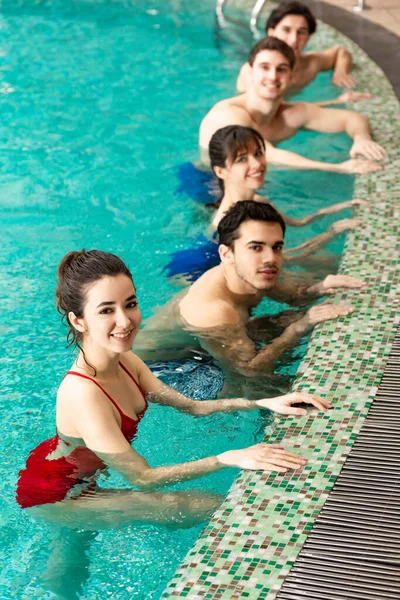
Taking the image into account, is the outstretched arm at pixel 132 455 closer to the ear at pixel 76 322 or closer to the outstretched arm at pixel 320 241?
the ear at pixel 76 322

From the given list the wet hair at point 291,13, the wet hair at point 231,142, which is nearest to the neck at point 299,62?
the wet hair at point 291,13

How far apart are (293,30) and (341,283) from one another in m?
3.47

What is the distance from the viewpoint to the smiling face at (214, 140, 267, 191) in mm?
5320

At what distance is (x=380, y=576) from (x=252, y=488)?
2.01 ft

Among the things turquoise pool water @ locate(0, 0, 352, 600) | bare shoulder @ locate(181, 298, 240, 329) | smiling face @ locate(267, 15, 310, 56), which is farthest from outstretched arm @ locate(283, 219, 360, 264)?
smiling face @ locate(267, 15, 310, 56)

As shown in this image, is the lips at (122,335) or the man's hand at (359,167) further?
the man's hand at (359,167)

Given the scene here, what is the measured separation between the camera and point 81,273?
3.32 meters

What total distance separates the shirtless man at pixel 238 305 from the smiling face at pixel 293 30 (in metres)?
3.37

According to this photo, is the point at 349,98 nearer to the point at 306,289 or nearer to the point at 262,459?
the point at 306,289

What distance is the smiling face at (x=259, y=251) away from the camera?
14.7ft

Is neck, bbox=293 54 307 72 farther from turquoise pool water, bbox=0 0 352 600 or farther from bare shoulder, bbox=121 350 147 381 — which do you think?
bare shoulder, bbox=121 350 147 381

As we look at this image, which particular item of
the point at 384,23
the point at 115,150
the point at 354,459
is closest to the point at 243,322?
the point at 354,459

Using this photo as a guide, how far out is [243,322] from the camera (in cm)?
475

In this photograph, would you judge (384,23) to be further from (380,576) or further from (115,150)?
(380,576)
